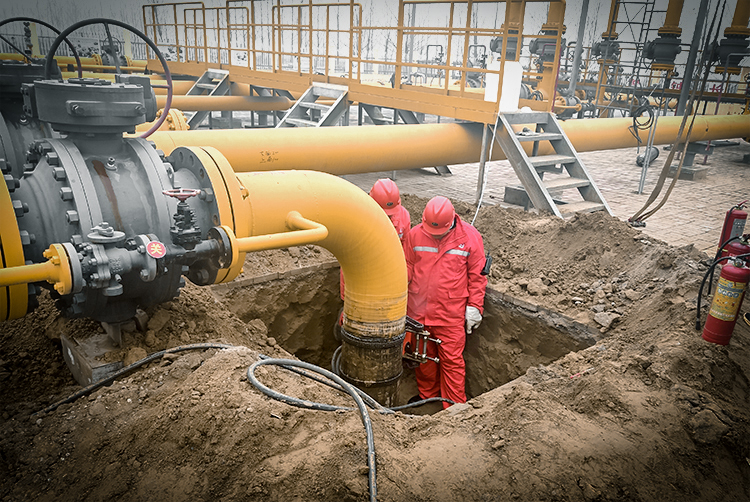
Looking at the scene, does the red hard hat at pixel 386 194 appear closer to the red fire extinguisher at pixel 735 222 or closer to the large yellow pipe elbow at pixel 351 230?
the large yellow pipe elbow at pixel 351 230

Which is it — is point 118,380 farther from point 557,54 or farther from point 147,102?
point 557,54

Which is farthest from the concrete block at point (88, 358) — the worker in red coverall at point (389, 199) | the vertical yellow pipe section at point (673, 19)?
the vertical yellow pipe section at point (673, 19)

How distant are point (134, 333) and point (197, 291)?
3.05 ft

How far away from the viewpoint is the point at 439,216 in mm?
4367

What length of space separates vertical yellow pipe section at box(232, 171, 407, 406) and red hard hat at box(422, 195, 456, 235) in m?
0.91

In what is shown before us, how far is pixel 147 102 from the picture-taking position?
2701 mm

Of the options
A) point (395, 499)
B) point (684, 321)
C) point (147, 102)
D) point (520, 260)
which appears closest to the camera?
point (395, 499)

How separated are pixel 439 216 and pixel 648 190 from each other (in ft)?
20.0

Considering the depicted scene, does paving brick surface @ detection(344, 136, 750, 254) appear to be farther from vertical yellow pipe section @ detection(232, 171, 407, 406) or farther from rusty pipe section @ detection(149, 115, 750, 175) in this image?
vertical yellow pipe section @ detection(232, 171, 407, 406)

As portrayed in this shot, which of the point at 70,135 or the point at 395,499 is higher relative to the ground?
the point at 70,135

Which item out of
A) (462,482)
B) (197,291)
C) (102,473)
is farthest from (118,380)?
(462,482)

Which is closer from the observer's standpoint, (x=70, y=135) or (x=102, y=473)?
(x=102, y=473)

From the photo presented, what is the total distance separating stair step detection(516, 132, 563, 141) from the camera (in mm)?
6223

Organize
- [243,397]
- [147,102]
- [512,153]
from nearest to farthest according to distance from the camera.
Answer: [243,397] → [147,102] → [512,153]
